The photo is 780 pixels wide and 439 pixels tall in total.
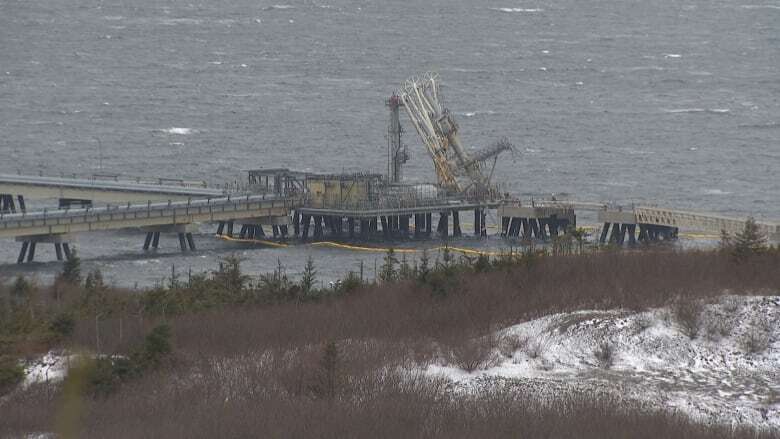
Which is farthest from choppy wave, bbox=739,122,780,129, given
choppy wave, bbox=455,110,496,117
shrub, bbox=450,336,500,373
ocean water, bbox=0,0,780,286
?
shrub, bbox=450,336,500,373

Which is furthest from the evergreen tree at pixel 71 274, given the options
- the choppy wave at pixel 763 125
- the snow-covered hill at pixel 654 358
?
the choppy wave at pixel 763 125

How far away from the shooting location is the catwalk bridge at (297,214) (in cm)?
8594

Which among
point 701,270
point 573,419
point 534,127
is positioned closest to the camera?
point 573,419

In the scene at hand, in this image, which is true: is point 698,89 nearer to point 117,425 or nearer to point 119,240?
point 119,240

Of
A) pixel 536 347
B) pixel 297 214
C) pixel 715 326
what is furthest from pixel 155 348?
pixel 297 214

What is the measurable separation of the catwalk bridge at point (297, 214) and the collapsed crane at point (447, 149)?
6.34 ft

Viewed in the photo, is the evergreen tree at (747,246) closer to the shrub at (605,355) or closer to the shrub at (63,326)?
the shrub at (605,355)

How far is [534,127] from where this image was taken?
148 m

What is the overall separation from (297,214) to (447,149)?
991cm

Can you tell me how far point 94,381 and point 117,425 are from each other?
4.16 meters

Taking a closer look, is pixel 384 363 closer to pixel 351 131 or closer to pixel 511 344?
pixel 511 344

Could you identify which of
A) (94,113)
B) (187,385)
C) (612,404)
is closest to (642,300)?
(612,404)

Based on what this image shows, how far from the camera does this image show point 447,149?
98.8 metres

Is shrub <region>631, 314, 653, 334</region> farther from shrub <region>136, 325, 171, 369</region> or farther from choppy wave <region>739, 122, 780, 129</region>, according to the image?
choppy wave <region>739, 122, 780, 129</region>
